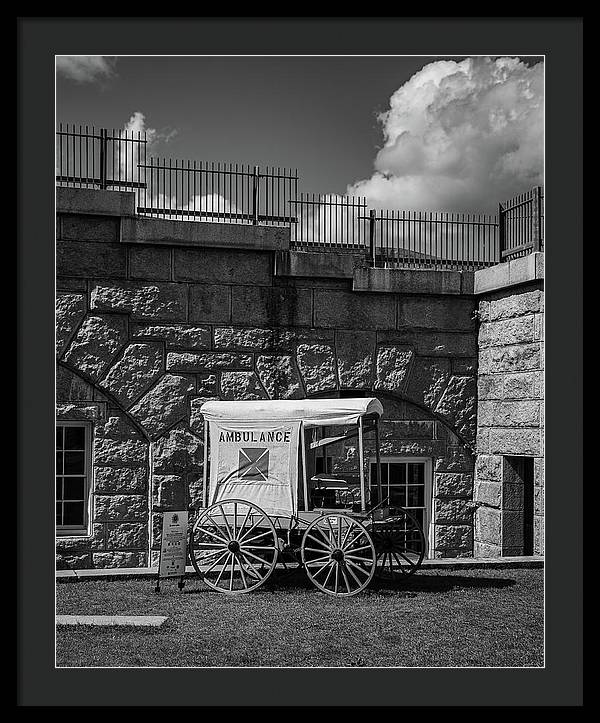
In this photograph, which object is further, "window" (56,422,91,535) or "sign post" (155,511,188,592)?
"window" (56,422,91,535)

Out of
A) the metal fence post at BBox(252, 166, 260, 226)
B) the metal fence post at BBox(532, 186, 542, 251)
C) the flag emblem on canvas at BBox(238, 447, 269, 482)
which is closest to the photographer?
the flag emblem on canvas at BBox(238, 447, 269, 482)

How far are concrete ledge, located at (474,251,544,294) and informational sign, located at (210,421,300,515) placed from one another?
3997mm

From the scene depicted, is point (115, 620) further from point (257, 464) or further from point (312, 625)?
point (257, 464)

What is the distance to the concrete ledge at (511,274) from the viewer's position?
1346 centimetres

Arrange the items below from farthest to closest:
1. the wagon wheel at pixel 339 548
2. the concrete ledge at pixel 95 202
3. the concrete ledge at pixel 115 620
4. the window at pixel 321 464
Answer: the window at pixel 321 464
the concrete ledge at pixel 95 202
the wagon wheel at pixel 339 548
the concrete ledge at pixel 115 620

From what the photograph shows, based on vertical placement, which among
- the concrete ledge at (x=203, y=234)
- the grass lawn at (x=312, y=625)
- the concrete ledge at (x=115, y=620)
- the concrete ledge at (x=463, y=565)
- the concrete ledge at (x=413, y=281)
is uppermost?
the concrete ledge at (x=203, y=234)

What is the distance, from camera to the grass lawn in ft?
29.9

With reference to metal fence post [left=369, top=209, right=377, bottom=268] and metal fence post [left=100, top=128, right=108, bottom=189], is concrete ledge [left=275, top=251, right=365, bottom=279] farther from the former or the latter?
metal fence post [left=100, top=128, right=108, bottom=189]

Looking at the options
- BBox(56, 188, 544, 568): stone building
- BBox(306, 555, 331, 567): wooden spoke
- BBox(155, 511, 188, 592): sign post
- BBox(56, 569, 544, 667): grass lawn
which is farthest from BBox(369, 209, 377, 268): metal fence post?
BBox(155, 511, 188, 592): sign post

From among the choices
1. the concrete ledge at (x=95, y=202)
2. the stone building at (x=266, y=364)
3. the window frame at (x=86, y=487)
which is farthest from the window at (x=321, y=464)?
the concrete ledge at (x=95, y=202)

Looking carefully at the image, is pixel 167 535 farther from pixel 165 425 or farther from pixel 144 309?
pixel 144 309

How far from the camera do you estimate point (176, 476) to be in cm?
1382

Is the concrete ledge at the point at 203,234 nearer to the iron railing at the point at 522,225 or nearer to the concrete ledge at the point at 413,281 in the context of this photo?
the concrete ledge at the point at 413,281

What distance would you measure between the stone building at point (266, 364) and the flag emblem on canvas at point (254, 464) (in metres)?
1.92
